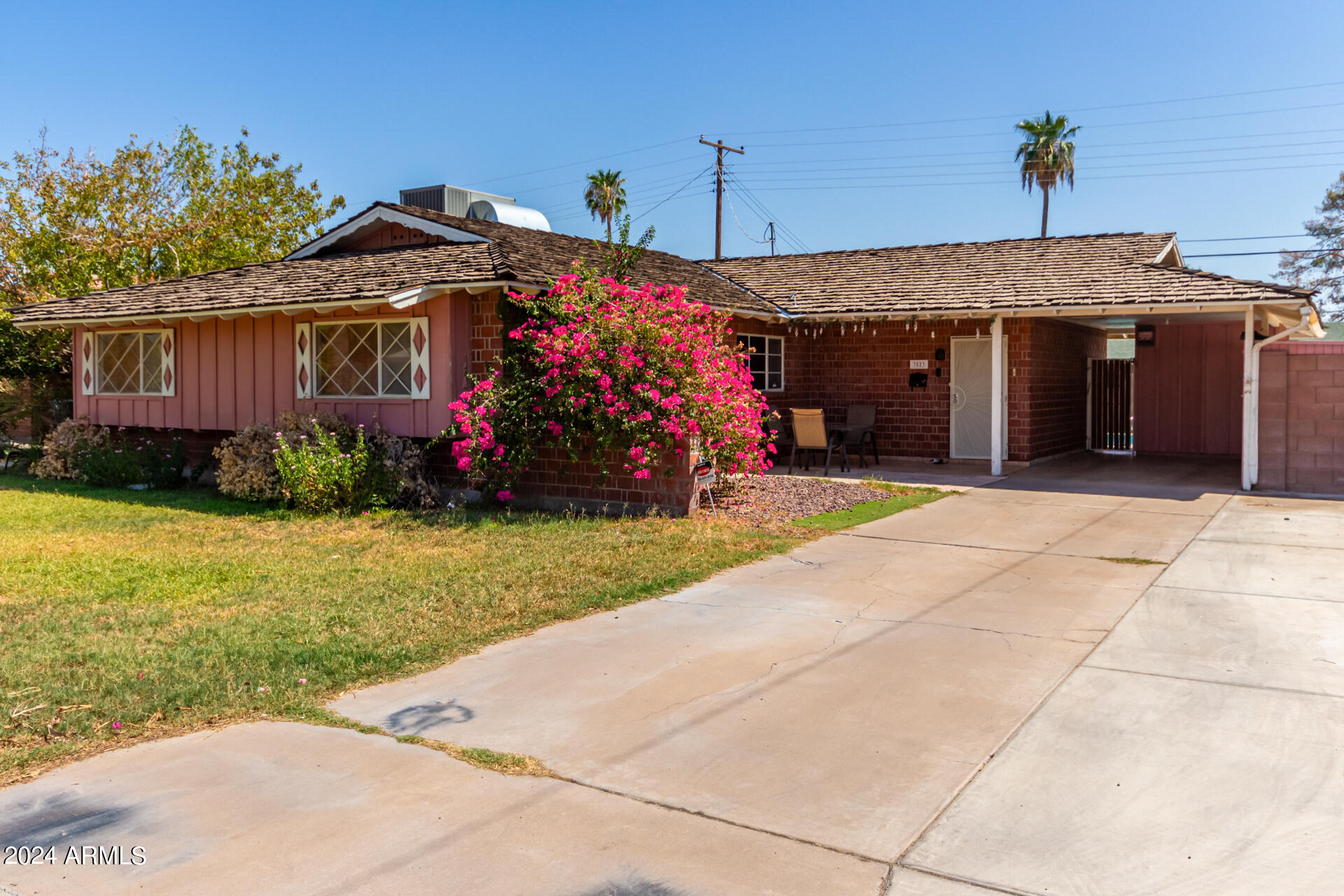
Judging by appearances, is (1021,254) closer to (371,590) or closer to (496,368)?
(496,368)

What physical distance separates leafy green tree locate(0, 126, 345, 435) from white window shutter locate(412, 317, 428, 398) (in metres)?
10.8

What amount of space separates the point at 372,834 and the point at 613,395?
304 inches

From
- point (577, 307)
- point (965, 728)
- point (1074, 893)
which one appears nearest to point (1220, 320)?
point (577, 307)

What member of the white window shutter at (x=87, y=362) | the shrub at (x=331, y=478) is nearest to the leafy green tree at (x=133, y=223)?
the white window shutter at (x=87, y=362)

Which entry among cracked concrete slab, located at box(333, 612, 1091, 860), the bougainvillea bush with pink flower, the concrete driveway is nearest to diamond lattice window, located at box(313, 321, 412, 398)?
the bougainvillea bush with pink flower

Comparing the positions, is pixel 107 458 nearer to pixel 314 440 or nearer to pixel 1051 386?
pixel 314 440

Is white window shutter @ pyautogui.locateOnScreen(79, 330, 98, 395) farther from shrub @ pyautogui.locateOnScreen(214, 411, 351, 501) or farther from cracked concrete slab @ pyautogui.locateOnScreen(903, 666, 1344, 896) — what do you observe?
cracked concrete slab @ pyautogui.locateOnScreen(903, 666, 1344, 896)

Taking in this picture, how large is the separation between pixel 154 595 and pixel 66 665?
6.19ft

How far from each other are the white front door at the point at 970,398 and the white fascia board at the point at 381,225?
8.47 m

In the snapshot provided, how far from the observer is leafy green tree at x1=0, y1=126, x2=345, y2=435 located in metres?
23.0

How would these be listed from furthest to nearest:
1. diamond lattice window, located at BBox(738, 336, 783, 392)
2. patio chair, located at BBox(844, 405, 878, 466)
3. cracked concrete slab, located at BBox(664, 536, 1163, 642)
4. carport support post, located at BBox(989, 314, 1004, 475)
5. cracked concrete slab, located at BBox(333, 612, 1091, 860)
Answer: diamond lattice window, located at BBox(738, 336, 783, 392) → patio chair, located at BBox(844, 405, 878, 466) → carport support post, located at BBox(989, 314, 1004, 475) → cracked concrete slab, located at BBox(664, 536, 1163, 642) → cracked concrete slab, located at BBox(333, 612, 1091, 860)

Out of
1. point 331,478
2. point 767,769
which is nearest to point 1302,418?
point 767,769

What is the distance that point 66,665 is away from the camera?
5.66m

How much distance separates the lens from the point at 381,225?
1593cm
